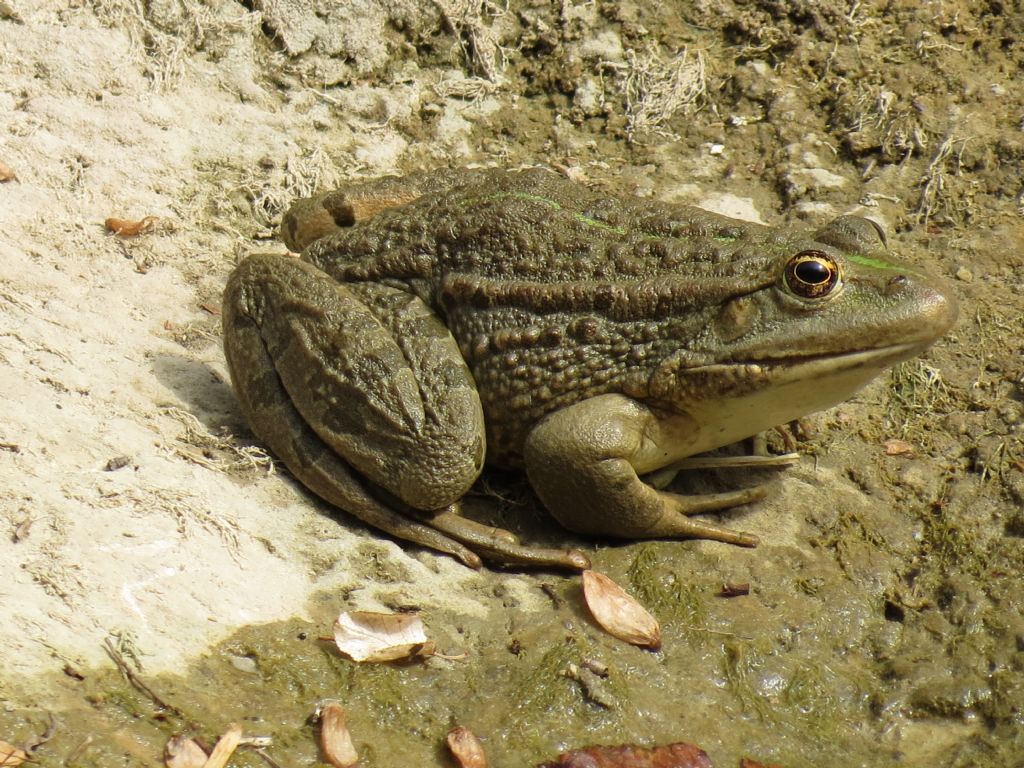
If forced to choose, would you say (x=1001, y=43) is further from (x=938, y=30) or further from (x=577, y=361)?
(x=577, y=361)

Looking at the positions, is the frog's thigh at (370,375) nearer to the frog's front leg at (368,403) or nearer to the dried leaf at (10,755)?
the frog's front leg at (368,403)

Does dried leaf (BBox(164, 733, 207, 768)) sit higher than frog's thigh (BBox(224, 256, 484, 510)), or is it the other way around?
frog's thigh (BBox(224, 256, 484, 510))

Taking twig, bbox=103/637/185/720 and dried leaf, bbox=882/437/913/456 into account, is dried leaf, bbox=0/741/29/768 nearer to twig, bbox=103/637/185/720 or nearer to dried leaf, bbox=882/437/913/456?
twig, bbox=103/637/185/720

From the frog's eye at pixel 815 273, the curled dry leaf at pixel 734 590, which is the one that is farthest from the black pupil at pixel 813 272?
the curled dry leaf at pixel 734 590

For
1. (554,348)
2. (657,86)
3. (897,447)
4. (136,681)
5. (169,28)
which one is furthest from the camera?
(657,86)

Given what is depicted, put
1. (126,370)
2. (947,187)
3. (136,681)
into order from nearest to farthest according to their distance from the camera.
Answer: (136,681) < (126,370) < (947,187)

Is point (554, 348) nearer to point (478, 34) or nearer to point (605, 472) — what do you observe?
point (605, 472)

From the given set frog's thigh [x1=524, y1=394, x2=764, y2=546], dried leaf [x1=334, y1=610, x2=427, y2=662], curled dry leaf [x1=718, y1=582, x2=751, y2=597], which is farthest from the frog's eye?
dried leaf [x1=334, y1=610, x2=427, y2=662]

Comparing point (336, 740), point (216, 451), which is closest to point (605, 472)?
point (336, 740)
